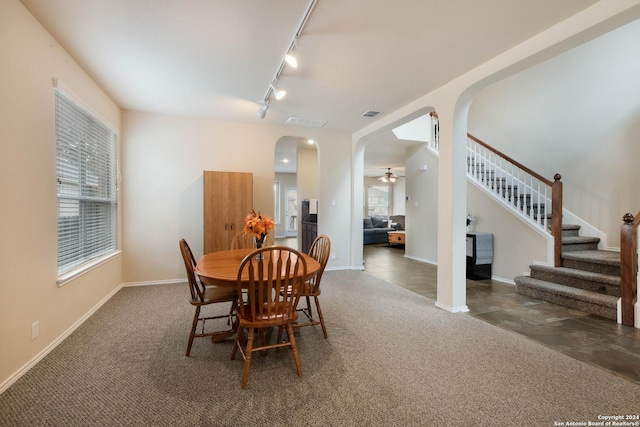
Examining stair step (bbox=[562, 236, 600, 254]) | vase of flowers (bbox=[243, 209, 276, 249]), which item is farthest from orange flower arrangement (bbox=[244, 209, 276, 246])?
stair step (bbox=[562, 236, 600, 254])

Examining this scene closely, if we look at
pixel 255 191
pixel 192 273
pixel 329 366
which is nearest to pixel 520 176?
pixel 255 191

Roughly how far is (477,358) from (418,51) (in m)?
2.68

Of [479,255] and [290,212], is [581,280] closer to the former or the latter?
[479,255]

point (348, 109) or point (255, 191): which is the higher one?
point (348, 109)

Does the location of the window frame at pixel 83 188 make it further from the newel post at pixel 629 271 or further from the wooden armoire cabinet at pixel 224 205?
the newel post at pixel 629 271

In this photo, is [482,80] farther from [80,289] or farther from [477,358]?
[80,289]

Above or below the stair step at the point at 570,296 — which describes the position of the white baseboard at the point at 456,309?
below

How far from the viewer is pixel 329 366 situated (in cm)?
211

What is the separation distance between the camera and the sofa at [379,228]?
943 cm

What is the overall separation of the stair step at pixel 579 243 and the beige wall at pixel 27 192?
597 centimetres

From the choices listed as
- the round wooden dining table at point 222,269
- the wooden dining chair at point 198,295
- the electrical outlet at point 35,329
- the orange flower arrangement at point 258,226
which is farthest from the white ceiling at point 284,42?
the electrical outlet at point 35,329

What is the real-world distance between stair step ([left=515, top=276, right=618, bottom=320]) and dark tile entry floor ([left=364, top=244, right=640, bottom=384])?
9 centimetres

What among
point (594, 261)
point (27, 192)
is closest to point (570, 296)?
point (594, 261)

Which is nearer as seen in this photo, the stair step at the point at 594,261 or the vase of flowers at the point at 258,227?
the vase of flowers at the point at 258,227
